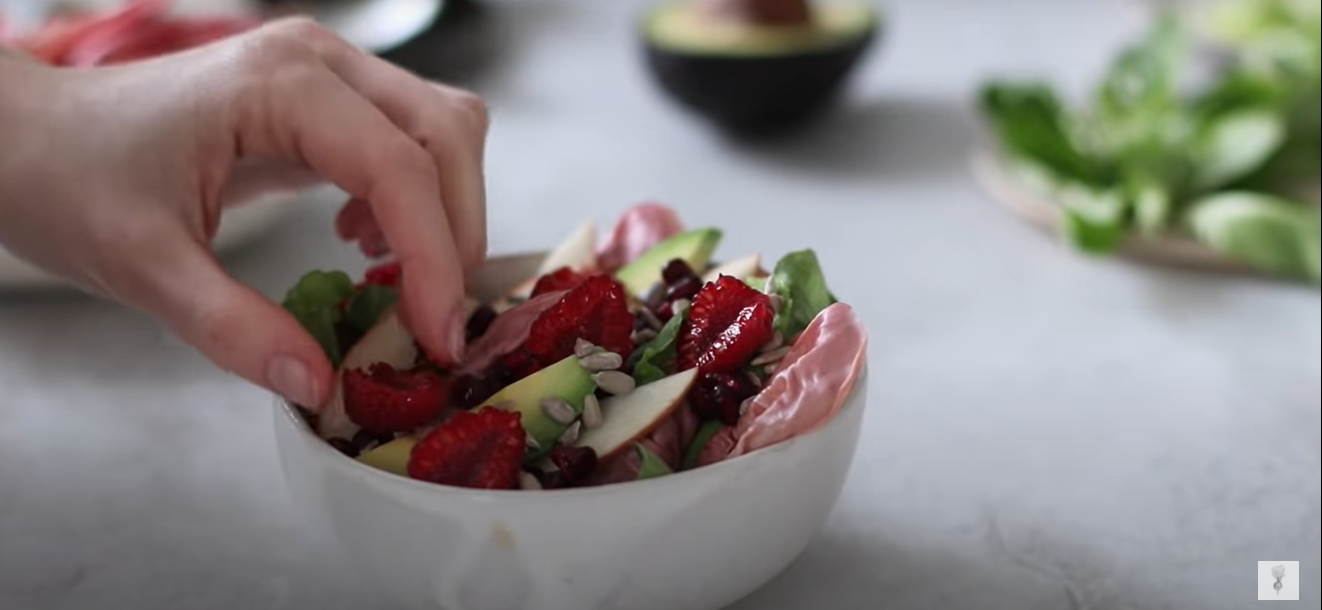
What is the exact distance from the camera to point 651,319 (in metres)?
0.70

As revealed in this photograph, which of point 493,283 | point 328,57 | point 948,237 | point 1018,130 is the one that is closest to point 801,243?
point 948,237

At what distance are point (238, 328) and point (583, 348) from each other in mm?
152

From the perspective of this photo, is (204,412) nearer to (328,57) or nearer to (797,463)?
(328,57)

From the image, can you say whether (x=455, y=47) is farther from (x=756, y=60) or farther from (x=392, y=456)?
(x=392, y=456)

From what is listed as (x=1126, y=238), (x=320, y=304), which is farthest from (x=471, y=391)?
(x=1126, y=238)

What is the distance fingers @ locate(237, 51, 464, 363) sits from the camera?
0.65 meters

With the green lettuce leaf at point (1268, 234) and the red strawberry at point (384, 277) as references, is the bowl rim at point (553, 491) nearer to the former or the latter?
the red strawberry at point (384, 277)

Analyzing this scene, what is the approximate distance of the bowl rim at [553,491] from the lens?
562 millimetres

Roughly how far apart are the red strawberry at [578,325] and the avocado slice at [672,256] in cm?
9

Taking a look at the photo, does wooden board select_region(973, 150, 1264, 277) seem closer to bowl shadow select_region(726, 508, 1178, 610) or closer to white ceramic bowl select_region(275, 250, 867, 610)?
bowl shadow select_region(726, 508, 1178, 610)

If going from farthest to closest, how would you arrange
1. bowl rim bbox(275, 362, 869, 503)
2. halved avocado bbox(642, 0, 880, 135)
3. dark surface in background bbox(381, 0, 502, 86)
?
dark surface in background bbox(381, 0, 502, 86) → halved avocado bbox(642, 0, 880, 135) → bowl rim bbox(275, 362, 869, 503)

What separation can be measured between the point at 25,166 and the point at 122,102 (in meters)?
0.05

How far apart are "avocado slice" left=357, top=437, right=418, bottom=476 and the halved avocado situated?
0.72 metres

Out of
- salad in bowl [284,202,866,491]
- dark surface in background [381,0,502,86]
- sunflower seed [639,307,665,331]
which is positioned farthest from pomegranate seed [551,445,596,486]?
dark surface in background [381,0,502,86]
